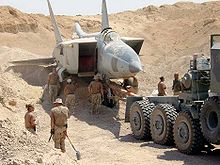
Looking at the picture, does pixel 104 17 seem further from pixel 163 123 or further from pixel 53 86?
pixel 163 123

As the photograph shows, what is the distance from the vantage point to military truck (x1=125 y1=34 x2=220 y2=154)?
36.5 ft

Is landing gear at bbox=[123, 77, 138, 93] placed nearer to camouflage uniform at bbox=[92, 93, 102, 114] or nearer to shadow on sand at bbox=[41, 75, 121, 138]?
shadow on sand at bbox=[41, 75, 121, 138]

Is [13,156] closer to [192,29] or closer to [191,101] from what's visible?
[191,101]

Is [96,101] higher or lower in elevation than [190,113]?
lower

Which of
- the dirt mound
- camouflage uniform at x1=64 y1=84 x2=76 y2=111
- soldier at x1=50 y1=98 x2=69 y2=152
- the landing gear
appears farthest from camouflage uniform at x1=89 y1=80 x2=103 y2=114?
the dirt mound

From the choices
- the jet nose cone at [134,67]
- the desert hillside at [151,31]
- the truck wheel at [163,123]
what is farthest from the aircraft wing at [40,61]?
the truck wheel at [163,123]

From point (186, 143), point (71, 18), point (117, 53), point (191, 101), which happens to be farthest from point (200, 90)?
point (71, 18)

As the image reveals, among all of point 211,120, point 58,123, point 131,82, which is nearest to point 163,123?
point 211,120

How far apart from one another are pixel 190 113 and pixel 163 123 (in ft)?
4.38

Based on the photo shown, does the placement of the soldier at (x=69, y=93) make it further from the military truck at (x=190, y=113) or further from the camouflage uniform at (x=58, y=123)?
the camouflage uniform at (x=58, y=123)

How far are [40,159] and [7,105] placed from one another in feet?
34.8

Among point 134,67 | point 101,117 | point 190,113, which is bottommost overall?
point 101,117

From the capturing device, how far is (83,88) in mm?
19953

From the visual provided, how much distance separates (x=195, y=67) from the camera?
12617 millimetres
